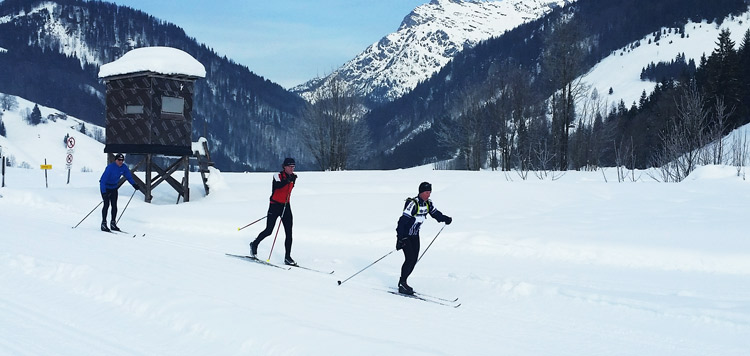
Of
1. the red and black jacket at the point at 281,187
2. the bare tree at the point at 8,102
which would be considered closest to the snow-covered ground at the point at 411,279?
the red and black jacket at the point at 281,187

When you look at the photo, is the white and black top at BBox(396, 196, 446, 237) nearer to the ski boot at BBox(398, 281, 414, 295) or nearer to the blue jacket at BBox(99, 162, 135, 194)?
the ski boot at BBox(398, 281, 414, 295)

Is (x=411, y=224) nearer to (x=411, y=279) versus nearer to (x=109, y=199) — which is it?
(x=411, y=279)

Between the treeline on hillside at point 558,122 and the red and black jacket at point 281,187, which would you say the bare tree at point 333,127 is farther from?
the red and black jacket at point 281,187

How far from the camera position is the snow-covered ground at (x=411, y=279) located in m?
6.50

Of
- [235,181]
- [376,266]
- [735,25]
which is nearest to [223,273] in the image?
[376,266]

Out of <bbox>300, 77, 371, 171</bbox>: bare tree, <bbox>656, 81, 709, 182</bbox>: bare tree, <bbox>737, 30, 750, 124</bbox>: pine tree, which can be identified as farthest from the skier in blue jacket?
<bbox>737, 30, 750, 124</bbox>: pine tree

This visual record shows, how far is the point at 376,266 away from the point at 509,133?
129ft

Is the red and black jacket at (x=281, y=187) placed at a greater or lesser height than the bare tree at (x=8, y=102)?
lesser

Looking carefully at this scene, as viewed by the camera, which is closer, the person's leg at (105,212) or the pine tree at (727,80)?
the person's leg at (105,212)

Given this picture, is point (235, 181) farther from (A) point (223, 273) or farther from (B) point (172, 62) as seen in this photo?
(A) point (223, 273)

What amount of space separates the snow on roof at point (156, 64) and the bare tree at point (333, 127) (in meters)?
22.9

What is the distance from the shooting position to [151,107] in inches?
925

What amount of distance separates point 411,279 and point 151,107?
672 inches

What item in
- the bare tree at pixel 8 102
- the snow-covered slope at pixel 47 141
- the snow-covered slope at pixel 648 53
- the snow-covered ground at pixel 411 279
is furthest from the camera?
the bare tree at pixel 8 102
